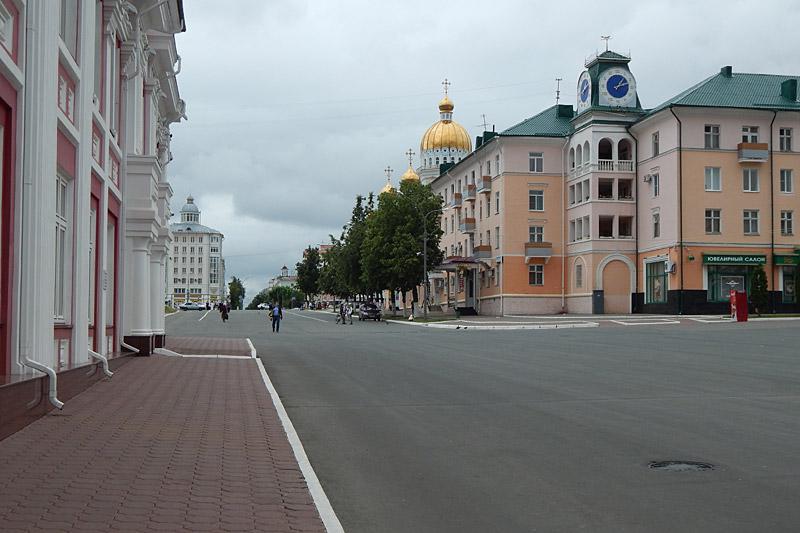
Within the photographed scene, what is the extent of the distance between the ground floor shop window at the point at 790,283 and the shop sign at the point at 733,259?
1.79 metres

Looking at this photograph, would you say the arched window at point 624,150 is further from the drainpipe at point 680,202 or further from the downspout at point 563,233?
the drainpipe at point 680,202

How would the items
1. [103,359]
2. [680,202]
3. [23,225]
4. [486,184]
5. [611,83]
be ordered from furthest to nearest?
[486,184], [611,83], [680,202], [103,359], [23,225]

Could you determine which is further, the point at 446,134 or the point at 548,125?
the point at 446,134

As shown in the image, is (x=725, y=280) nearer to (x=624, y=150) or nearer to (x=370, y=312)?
(x=624, y=150)

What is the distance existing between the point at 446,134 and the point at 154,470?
98974mm

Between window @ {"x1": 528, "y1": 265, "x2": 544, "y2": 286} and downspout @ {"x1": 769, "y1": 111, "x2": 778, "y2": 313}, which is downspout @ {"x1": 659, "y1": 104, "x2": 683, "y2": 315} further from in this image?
window @ {"x1": 528, "y1": 265, "x2": 544, "y2": 286}

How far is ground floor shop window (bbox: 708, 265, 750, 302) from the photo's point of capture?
54.5 meters

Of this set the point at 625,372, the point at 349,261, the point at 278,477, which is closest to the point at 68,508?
the point at 278,477

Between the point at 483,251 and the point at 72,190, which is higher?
the point at 483,251

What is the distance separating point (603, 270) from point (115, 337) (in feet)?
149

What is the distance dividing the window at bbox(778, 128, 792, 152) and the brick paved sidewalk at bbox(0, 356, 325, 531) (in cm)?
5135

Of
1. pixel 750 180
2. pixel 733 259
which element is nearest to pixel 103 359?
pixel 733 259

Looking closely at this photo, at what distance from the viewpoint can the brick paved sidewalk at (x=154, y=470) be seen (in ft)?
19.7

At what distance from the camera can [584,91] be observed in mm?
63000
